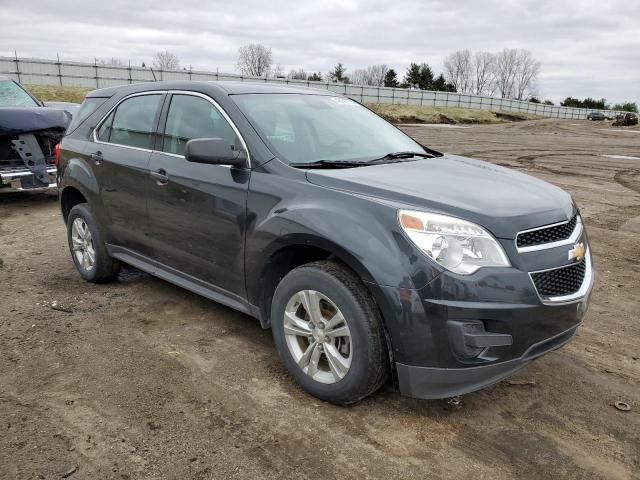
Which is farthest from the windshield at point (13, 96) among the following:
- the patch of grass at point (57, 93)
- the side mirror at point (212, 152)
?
the patch of grass at point (57, 93)

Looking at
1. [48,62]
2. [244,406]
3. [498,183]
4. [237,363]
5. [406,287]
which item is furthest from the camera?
[48,62]

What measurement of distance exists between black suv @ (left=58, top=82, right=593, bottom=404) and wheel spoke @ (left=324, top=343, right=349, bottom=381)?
0.04 ft

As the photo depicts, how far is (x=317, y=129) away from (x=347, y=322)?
1.56m

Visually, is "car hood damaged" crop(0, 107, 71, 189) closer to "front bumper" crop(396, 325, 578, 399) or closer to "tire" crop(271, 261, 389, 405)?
"tire" crop(271, 261, 389, 405)

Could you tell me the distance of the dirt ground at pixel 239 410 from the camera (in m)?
2.58

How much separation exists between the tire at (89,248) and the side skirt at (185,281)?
5.7 inches

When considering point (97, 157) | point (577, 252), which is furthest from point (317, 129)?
point (97, 157)

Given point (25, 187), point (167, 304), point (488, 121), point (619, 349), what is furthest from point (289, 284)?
point (488, 121)

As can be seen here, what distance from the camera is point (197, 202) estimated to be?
3646mm

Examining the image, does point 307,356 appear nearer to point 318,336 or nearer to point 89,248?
point 318,336

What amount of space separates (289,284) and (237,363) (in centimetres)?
80

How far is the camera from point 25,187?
27.9ft

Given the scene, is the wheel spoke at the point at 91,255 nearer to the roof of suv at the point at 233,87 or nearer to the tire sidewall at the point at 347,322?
the roof of suv at the point at 233,87

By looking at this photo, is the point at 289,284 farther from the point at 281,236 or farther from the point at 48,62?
the point at 48,62
